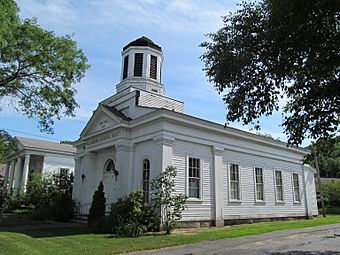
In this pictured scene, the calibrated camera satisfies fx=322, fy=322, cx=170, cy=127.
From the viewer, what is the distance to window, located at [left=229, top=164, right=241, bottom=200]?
19.0m

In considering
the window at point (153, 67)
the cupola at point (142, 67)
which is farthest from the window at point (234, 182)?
the window at point (153, 67)

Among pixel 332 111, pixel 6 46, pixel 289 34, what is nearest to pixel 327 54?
pixel 289 34

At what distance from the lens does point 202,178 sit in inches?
675

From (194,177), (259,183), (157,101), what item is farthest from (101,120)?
(259,183)

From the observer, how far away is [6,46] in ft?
48.5

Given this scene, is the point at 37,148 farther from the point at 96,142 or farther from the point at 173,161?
the point at 173,161

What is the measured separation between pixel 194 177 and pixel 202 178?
0.52 meters

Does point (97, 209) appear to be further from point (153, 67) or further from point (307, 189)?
point (307, 189)

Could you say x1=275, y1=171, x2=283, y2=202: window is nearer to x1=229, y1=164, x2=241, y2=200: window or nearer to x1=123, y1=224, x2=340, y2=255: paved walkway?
x1=229, y1=164, x2=241, y2=200: window

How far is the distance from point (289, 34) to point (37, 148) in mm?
32549

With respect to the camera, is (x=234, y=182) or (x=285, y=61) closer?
(x=285, y=61)

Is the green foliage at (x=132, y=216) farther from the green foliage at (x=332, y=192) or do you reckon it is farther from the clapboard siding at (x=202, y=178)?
the green foliage at (x=332, y=192)

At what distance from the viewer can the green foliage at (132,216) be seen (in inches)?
532

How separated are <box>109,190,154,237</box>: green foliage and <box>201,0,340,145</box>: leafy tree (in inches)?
291
